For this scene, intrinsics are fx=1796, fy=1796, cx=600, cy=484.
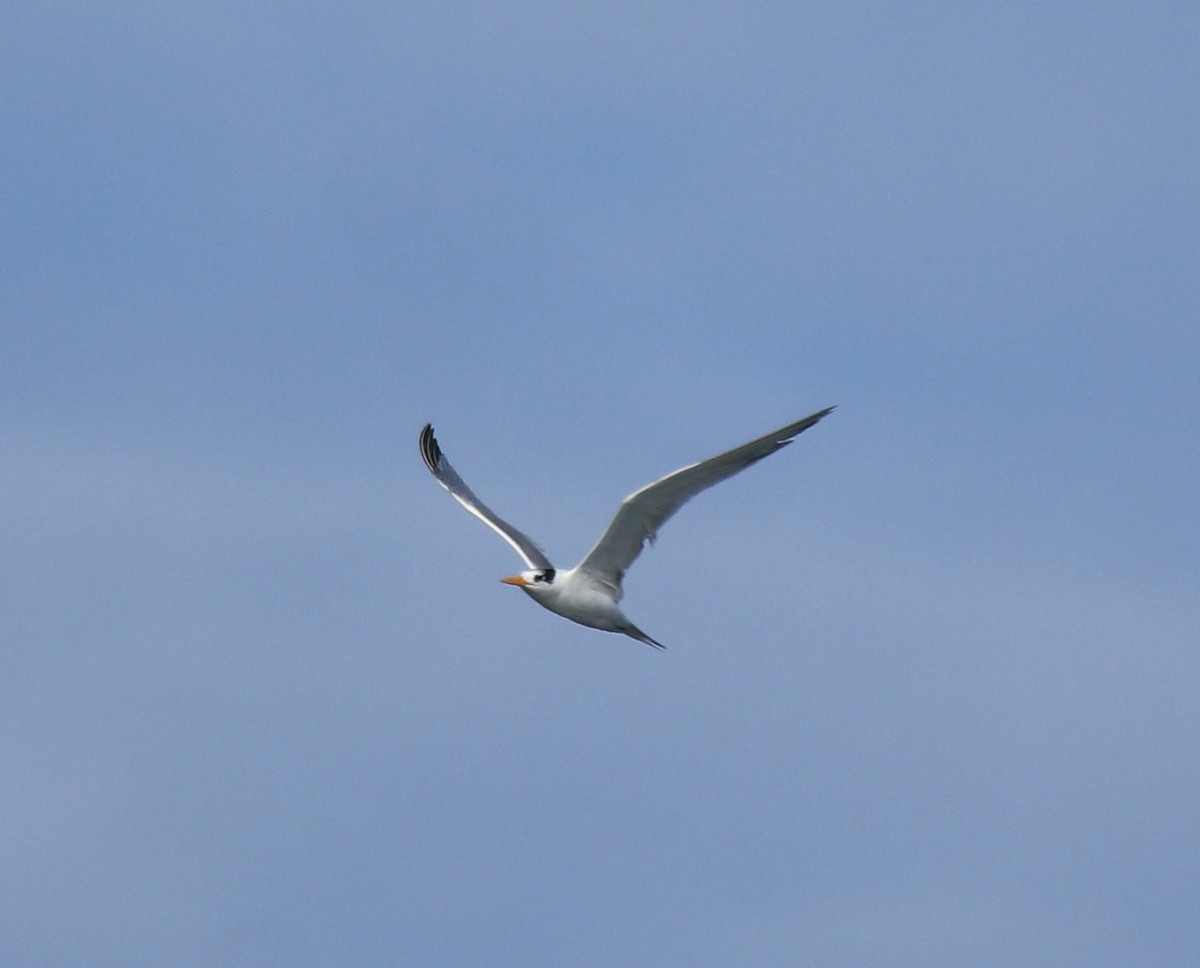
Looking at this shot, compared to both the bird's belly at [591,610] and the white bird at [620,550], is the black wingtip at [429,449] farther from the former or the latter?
the bird's belly at [591,610]

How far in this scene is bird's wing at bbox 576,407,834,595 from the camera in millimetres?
25328

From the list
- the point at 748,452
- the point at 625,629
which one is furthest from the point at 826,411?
the point at 625,629

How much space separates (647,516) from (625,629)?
2.44 meters

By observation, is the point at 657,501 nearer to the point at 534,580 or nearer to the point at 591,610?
the point at 591,610

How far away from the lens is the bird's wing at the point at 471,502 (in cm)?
3247

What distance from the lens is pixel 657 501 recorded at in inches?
1082

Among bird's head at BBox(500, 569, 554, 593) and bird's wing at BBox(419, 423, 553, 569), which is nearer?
bird's head at BBox(500, 569, 554, 593)

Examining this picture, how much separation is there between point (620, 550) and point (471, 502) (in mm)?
7219

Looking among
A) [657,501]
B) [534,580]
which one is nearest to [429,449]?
[534,580]

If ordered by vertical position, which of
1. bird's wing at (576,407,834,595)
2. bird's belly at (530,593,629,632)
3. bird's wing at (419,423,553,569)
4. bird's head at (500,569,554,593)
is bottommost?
bird's belly at (530,593,629,632)

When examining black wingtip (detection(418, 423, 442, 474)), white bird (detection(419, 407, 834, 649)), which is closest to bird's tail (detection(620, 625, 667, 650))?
white bird (detection(419, 407, 834, 649))

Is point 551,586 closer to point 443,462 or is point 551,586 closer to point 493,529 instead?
point 493,529

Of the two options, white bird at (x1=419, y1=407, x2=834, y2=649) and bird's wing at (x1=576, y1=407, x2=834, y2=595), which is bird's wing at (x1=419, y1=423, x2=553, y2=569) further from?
bird's wing at (x1=576, y1=407, x2=834, y2=595)

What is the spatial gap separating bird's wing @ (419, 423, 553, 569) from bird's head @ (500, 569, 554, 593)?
5.25 feet
